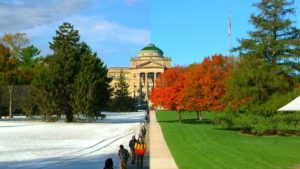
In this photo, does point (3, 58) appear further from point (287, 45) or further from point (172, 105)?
point (287, 45)

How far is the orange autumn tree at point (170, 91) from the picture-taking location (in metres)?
62.7

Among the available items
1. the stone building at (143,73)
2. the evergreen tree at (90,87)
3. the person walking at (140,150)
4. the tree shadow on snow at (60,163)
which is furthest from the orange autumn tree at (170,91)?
the stone building at (143,73)

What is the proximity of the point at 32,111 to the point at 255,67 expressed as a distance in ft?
132

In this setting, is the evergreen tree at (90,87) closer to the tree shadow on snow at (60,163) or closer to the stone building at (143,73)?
the tree shadow on snow at (60,163)

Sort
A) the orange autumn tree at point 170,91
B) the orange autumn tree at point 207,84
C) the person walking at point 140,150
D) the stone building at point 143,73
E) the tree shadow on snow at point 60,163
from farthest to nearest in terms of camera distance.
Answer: the stone building at point 143,73, the orange autumn tree at point 170,91, the orange autumn tree at point 207,84, the tree shadow on snow at point 60,163, the person walking at point 140,150

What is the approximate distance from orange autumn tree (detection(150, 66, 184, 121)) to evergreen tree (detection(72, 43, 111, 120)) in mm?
Answer: 7118

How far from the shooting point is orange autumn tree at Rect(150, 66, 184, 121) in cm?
6269

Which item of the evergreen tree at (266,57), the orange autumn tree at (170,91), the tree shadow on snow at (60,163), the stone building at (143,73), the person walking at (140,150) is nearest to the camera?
the person walking at (140,150)

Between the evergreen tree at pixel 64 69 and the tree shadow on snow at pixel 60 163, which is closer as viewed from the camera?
the tree shadow on snow at pixel 60 163

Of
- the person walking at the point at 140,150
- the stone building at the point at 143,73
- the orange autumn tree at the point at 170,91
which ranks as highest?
the stone building at the point at 143,73

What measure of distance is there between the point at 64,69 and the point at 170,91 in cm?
1457

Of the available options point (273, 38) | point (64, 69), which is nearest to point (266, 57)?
point (273, 38)

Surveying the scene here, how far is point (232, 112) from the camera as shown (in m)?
43.3

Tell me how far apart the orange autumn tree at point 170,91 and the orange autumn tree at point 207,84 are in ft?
12.1
